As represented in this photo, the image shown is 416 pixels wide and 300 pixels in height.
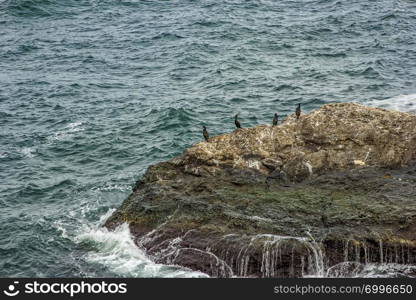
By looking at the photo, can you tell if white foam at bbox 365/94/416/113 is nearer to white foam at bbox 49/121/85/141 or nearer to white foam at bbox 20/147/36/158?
white foam at bbox 49/121/85/141

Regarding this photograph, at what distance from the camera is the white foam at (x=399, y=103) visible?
110 feet

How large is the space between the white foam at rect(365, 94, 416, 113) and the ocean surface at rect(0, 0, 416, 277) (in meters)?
0.06

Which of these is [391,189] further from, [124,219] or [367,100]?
[367,100]

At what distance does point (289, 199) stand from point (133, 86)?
22.0m

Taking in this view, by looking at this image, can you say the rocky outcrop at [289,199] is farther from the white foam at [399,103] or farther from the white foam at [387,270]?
the white foam at [399,103]

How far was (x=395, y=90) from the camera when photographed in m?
36.6

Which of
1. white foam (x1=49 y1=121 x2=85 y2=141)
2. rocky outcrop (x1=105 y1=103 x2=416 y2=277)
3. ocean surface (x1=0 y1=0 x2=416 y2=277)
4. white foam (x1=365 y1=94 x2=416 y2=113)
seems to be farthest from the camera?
white foam (x1=49 y1=121 x2=85 y2=141)

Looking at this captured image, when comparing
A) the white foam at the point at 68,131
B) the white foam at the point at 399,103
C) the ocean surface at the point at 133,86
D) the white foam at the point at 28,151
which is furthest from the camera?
the white foam at the point at 68,131

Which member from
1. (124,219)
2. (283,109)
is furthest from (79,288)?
(283,109)

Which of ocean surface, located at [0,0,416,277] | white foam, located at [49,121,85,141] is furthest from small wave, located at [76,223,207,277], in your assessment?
white foam, located at [49,121,85,141]

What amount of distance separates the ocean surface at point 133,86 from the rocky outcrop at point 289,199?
0.90 metres

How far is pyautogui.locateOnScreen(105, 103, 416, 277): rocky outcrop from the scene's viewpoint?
62.4ft

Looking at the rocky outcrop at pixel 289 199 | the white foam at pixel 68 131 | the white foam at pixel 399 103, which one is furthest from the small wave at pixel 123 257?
the white foam at pixel 399 103

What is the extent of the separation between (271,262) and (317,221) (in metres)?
1.96
